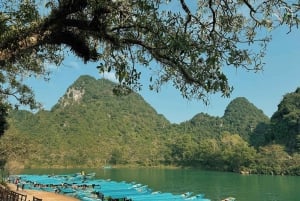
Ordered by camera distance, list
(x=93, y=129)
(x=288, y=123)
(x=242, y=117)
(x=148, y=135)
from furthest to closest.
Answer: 1. (x=242, y=117)
2. (x=148, y=135)
3. (x=93, y=129)
4. (x=288, y=123)

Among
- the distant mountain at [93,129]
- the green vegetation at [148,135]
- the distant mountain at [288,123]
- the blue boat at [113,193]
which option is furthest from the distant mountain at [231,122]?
the blue boat at [113,193]

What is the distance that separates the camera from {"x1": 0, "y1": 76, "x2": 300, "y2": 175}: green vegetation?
73.2 meters

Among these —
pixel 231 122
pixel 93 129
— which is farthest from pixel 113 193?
pixel 231 122

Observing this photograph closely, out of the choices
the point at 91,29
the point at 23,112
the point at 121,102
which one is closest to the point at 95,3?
the point at 91,29

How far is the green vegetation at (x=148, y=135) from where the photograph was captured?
73.2 metres

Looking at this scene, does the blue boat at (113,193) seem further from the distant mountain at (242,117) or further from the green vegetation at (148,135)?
the distant mountain at (242,117)

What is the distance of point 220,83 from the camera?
17.3 ft

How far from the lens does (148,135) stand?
112188 mm

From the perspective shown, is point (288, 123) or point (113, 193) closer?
point (113, 193)

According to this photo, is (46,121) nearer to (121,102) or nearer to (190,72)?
(121,102)

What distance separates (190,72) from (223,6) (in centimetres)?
99

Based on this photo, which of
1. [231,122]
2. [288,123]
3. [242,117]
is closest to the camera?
[288,123]

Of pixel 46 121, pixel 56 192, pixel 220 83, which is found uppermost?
pixel 46 121

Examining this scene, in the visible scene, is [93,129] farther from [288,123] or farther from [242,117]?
[288,123]
